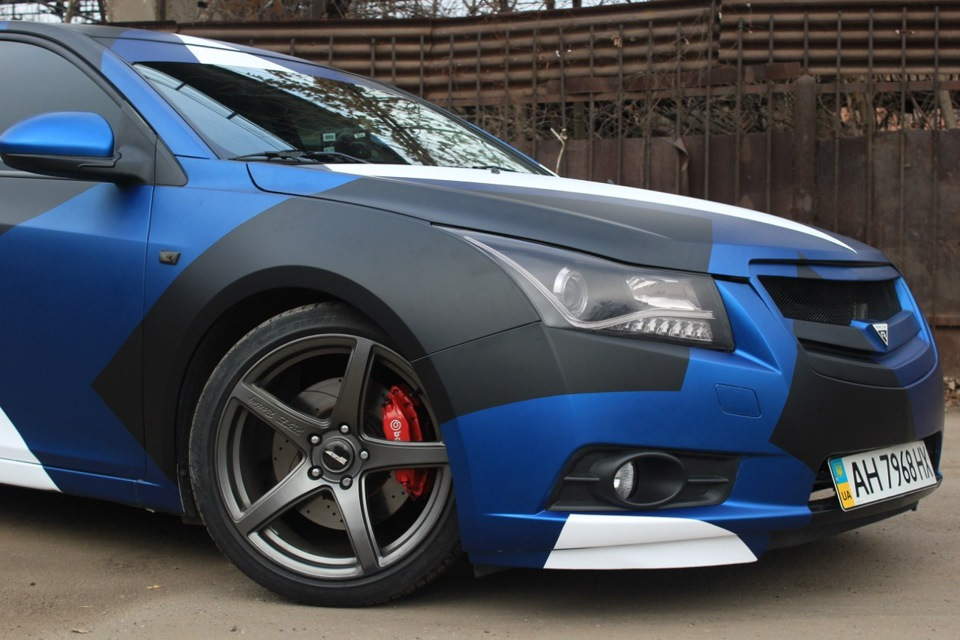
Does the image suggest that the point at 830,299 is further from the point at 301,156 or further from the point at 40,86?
the point at 40,86

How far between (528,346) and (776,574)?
1.15 metres

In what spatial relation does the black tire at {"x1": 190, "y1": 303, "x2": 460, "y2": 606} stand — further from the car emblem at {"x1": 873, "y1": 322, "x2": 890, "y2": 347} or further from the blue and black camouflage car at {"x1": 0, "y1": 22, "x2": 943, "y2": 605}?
the car emblem at {"x1": 873, "y1": 322, "x2": 890, "y2": 347}

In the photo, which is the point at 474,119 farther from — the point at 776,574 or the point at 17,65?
the point at 776,574

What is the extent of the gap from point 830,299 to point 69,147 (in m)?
2.06

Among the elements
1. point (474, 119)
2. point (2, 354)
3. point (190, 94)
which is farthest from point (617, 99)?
point (2, 354)

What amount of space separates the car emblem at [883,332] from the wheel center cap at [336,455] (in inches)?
54.5

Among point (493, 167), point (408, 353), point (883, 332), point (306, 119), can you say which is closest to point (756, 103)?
point (493, 167)

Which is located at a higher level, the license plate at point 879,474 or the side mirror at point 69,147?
the side mirror at point 69,147

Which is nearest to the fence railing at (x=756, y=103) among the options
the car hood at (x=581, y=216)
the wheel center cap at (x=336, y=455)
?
the car hood at (x=581, y=216)

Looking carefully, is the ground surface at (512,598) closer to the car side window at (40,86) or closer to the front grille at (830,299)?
the front grille at (830,299)

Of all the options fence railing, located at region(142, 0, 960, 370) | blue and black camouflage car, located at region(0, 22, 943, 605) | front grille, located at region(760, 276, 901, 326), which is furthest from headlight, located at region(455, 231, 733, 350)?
fence railing, located at region(142, 0, 960, 370)

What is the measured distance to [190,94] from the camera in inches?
132

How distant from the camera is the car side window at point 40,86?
3404 mm

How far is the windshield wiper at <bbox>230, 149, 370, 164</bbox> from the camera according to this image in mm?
3148
